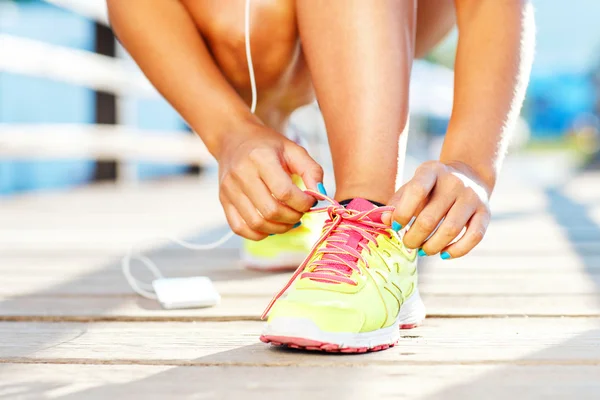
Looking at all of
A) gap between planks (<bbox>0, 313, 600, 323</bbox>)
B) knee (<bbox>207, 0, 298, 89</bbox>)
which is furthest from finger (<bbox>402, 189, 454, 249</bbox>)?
knee (<bbox>207, 0, 298, 89</bbox>)

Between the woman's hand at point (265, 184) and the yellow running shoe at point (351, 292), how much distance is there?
0.03m

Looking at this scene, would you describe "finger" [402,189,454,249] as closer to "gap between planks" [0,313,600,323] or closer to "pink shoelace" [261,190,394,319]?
"pink shoelace" [261,190,394,319]

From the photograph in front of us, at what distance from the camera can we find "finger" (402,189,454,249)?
0.80 m

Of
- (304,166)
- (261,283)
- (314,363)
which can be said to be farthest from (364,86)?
(261,283)

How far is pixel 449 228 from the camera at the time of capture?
2.65 feet

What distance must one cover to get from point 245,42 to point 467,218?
0.53m

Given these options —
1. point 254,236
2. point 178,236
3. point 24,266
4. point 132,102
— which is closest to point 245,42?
point 254,236

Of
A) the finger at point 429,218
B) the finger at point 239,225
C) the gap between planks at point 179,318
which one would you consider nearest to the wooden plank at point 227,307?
the gap between planks at point 179,318

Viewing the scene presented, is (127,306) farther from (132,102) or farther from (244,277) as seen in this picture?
(132,102)

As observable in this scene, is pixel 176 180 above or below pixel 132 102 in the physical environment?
below

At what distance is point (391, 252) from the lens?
2.94 ft

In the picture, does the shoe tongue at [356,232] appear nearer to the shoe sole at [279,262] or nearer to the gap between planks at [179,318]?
the gap between planks at [179,318]

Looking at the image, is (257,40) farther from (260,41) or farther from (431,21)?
(431,21)

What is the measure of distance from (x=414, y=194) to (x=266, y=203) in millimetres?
183
